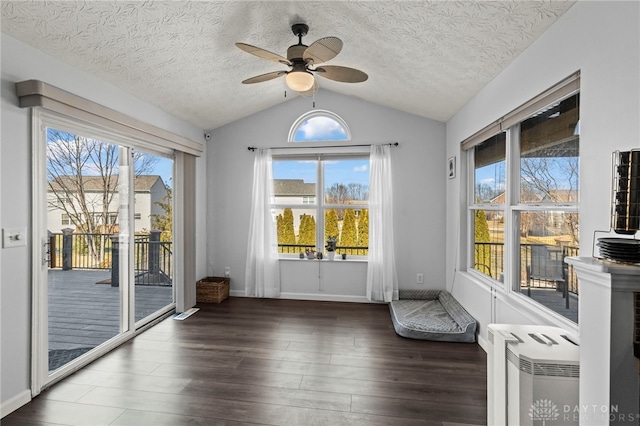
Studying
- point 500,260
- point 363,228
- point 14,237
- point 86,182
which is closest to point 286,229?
point 363,228

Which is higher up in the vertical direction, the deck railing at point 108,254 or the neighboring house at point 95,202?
the neighboring house at point 95,202

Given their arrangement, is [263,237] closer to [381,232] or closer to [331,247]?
[331,247]

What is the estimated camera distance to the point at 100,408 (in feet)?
6.90

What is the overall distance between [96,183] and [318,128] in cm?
290

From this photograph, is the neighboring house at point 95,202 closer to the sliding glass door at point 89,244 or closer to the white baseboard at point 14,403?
the sliding glass door at point 89,244

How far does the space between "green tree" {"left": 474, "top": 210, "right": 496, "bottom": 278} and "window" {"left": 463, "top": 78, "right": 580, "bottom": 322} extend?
2 centimetres

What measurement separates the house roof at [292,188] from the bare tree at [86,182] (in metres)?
2.18

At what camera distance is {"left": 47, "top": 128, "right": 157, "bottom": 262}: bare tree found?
2488mm

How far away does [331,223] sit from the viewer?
15.5 ft

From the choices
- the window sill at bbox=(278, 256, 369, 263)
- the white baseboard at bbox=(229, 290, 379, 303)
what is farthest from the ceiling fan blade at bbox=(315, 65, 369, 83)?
the white baseboard at bbox=(229, 290, 379, 303)

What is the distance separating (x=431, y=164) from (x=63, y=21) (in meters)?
4.07

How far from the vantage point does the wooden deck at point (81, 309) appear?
2.51 meters

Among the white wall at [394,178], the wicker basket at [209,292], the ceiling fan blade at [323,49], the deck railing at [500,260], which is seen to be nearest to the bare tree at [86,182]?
the wicker basket at [209,292]

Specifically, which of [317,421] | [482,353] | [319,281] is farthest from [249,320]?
[482,353]
